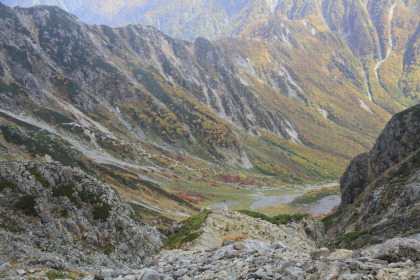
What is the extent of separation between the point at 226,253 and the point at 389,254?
7.29 meters

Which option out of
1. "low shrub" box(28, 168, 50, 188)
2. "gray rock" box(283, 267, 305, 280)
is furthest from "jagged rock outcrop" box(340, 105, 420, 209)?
"low shrub" box(28, 168, 50, 188)

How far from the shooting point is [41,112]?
448ft

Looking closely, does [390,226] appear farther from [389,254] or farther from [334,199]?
[334,199]

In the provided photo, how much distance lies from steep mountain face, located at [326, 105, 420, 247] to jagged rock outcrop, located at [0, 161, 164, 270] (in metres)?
27.7

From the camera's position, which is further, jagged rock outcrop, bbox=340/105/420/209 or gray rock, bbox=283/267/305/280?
jagged rock outcrop, bbox=340/105/420/209

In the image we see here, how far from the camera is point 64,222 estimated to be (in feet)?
89.4

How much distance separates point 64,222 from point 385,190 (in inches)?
1853

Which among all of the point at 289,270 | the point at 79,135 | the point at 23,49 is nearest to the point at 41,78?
the point at 23,49

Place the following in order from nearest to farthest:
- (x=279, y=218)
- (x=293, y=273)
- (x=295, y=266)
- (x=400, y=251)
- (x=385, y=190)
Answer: (x=293, y=273), (x=400, y=251), (x=295, y=266), (x=279, y=218), (x=385, y=190)

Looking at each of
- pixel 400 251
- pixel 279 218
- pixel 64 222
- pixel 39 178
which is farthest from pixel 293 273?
pixel 39 178

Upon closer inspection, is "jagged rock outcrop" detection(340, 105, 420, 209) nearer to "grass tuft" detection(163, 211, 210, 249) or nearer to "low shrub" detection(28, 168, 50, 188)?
"grass tuft" detection(163, 211, 210, 249)

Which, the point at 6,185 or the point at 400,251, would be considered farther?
the point at 6,185

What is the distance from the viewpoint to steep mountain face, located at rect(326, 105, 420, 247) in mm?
29750

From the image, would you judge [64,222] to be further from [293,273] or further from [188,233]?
[293,273]
